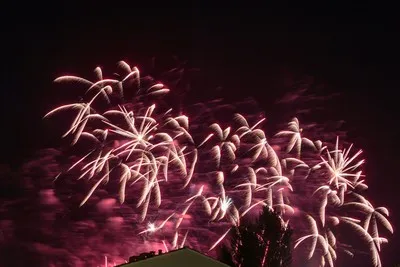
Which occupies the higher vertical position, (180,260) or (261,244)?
(180,260)

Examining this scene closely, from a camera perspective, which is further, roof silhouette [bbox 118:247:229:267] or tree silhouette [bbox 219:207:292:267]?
tree silhouette [bbox 219:207:292:267]

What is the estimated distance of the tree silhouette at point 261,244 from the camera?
15.9 m

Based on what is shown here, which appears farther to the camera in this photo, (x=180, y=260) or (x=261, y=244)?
(x=261, y=244)

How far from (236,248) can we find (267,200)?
24.7 feet

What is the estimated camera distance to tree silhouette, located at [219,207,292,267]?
52.1 ft

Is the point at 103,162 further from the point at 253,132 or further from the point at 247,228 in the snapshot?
the point at 247,228

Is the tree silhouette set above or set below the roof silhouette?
below

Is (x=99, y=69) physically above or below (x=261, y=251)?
above

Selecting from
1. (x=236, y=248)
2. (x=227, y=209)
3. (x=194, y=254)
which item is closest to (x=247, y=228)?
(x=236, y=248)

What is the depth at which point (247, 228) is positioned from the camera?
53.2 ft

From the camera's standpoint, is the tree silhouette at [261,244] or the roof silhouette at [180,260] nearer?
the roof silhouette at [180,260]

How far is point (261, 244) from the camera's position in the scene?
52.6 ft

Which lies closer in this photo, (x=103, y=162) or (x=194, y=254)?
(x=194, y=254)

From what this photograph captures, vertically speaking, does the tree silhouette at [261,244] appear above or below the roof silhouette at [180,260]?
below
